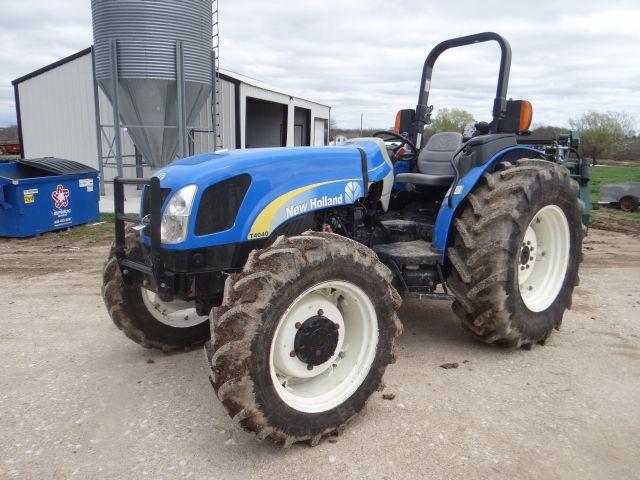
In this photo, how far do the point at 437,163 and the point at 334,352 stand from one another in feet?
7.18

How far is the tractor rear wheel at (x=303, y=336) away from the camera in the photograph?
97.1 inches

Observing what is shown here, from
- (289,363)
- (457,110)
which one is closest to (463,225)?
(289,363)

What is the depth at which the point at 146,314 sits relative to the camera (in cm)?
368

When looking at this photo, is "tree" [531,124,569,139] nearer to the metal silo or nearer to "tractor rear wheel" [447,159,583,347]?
"tractor rear wheel" [447,159,583,347]

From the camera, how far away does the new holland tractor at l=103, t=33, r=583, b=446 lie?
8.42 feet

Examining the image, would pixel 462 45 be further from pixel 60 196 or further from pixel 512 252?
pixel 60 196

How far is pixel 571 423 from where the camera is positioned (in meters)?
2.99

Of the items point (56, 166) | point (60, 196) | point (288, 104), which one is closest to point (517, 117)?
point (60, 196)

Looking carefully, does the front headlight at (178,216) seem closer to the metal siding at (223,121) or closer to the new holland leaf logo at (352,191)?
the new holland leaf logo at (352,191)

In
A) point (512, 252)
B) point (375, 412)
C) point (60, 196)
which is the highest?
point (512, 252)

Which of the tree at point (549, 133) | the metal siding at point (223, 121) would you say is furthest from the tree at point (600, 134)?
the metal siding at point (223, 121)

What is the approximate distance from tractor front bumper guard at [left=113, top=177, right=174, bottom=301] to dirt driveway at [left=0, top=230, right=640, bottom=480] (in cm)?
79

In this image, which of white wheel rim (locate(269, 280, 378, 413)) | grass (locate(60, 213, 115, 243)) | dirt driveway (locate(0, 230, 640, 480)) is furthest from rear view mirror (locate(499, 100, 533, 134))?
grass (locate(60, 213, 115, 243))

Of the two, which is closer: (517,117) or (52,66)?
(517,117)
